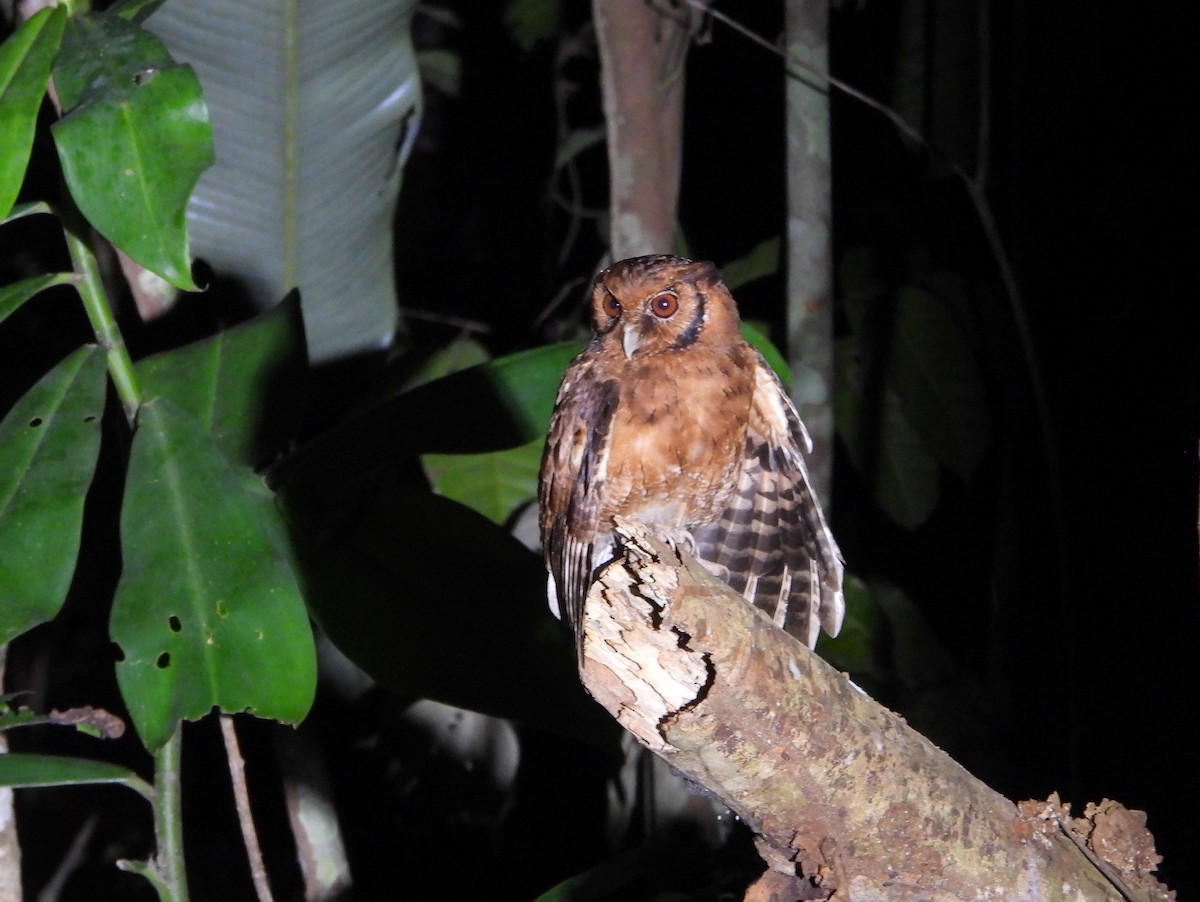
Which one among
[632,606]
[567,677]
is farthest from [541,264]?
[632,606]

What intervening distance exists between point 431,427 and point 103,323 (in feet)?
1.73

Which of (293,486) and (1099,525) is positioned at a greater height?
(293,486)

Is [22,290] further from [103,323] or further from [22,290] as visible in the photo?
[103,323]

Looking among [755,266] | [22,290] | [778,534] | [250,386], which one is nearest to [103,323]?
[22,290]

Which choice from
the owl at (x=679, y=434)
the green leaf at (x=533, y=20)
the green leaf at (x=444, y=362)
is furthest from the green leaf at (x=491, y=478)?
the green leaf at (x=533, y=20)

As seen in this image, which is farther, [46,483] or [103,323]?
[103,323]

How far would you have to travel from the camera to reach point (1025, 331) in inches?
108

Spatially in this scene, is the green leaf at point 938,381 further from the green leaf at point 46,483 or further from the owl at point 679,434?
the green leaf at point 46,483

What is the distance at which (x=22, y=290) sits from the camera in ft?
5.62

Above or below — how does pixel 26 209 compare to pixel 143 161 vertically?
below

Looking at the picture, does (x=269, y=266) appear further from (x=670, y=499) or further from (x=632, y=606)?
(x=632, y=606)

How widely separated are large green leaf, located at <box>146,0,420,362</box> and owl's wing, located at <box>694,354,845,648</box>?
0.88 m

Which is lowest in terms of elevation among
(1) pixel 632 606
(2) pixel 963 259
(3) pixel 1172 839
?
(3) pixel 1172 839

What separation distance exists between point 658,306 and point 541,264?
2.16 meters
